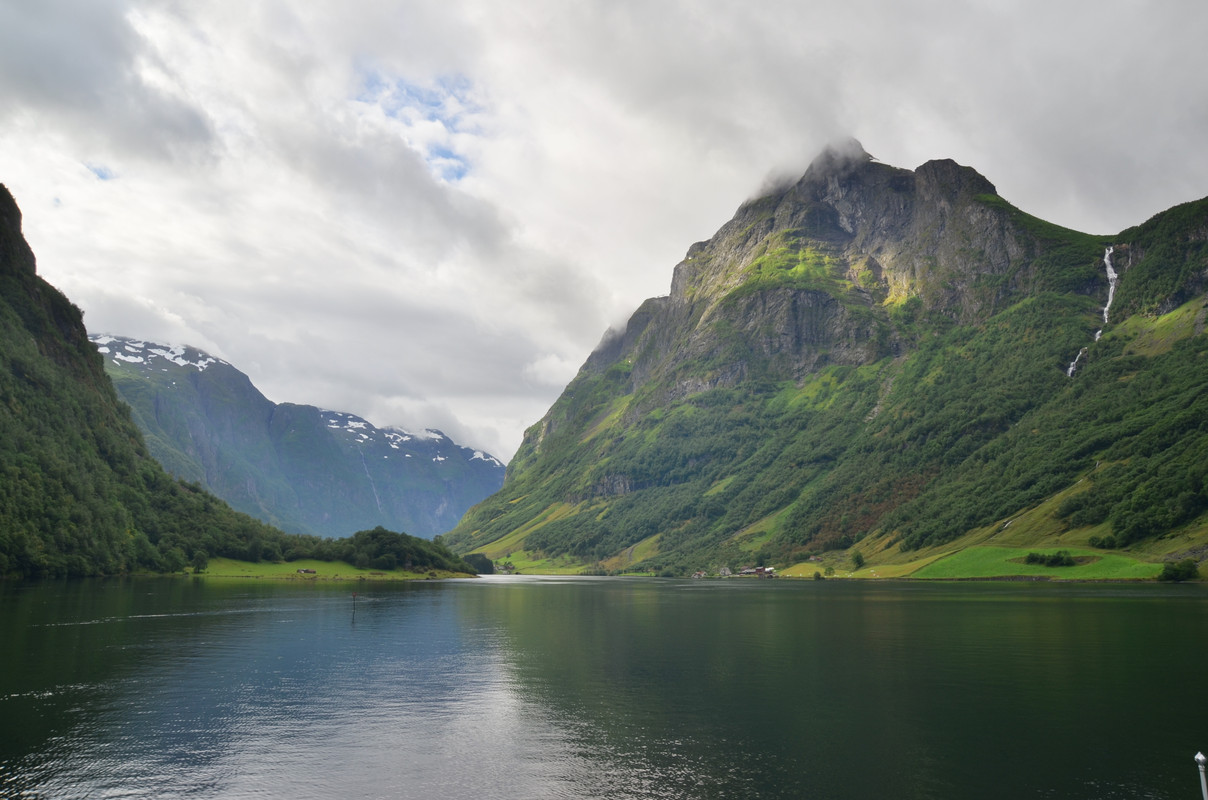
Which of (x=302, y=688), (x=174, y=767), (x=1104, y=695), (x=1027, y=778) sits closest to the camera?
(x=1027, y=778)

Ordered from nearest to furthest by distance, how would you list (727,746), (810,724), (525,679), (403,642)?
1. (727,746)
2. (810,724)
3. (525,679)
4. (403,642)

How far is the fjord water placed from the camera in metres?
34.8

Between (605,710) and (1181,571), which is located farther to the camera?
(1181,571)

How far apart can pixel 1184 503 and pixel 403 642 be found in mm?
216845

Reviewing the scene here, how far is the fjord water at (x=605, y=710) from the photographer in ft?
114

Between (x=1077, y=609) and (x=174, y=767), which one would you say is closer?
(x=174, y=767)

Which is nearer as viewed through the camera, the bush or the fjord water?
the fjord water

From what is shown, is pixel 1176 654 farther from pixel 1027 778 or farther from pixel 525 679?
pixel 525 679

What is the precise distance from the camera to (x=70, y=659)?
2511 inches

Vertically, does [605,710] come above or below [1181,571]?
below

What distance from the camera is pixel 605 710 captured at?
49.8m

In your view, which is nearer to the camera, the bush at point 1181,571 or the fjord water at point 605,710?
the fjord water at point 605,710

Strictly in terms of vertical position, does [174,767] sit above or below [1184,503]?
below

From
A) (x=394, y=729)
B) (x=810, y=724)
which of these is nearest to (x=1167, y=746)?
(x=810, y=724)
